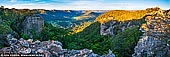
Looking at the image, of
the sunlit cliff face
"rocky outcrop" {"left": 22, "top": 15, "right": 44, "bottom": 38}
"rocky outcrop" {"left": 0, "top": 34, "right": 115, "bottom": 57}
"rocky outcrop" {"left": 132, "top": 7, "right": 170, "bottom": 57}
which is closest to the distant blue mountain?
the sunlit cliff face

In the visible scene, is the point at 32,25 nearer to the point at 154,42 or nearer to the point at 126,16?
the point at 154,42

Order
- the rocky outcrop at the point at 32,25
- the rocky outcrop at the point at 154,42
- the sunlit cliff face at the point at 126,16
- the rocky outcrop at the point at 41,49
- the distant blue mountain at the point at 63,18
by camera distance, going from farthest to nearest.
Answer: the distant blue mountain at the point at 63,18
the sunlit cliff face at the point at 126,16
the rocky outcrop at the point at 32,25
the rocky outcrop at the point at 154,42
the rocky outcrop at the point at 41,49

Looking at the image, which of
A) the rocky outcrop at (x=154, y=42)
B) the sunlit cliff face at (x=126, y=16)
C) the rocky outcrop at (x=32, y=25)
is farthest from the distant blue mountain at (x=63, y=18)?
the rocky outcrop at (x=154, y=42)

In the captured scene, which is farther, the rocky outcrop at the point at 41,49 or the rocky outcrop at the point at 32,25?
the rocky outcrop at the point at 32,25

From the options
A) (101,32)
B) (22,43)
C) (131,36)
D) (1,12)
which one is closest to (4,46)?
(22,43)

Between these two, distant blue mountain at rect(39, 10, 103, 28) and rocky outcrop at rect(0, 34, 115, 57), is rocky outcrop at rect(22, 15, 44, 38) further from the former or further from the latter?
distant blue mountain at rect(39, 10, 103, 28)

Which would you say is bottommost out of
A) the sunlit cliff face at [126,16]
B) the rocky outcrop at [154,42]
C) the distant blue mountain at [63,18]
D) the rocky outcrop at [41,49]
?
the distant blue mountain at [63,18]

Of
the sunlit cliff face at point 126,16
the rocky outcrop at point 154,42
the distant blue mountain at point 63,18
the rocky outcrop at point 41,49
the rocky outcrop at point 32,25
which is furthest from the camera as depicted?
the distant blue mountain at point 63,18

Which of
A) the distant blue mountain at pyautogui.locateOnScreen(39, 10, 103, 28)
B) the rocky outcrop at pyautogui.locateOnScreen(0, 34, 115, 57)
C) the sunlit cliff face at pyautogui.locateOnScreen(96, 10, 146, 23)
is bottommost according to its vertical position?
the distant blue mountain at pyautogui.locateOnScreen(39, 10, 103, 28)

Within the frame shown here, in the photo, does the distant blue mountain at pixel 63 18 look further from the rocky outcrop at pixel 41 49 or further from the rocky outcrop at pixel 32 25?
the rocky outcrop at pixel 41 49

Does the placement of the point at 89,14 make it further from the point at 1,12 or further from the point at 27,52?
the point at 27,52

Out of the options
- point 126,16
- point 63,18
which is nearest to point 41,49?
point 126,16
